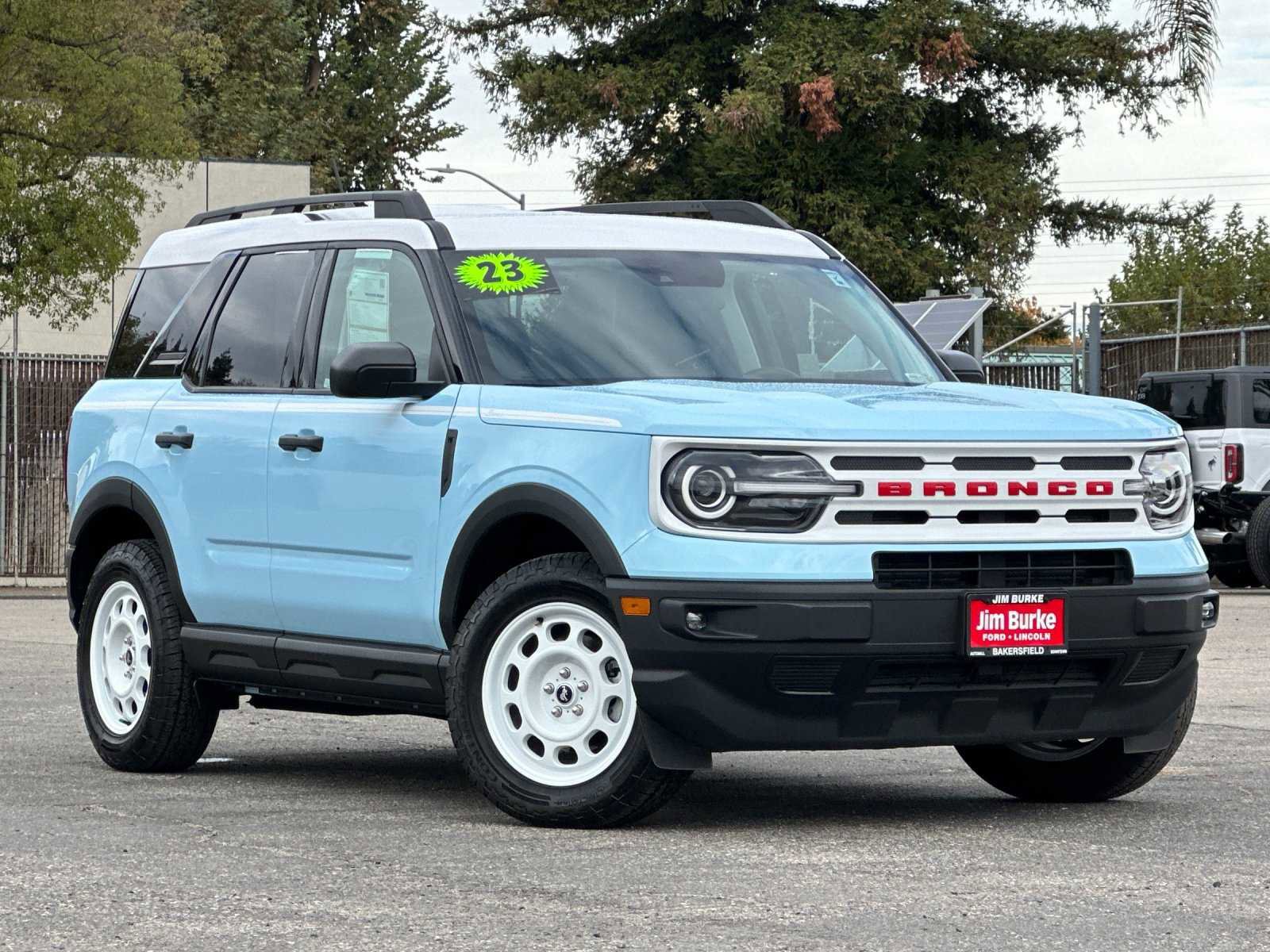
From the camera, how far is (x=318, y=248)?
342 inches

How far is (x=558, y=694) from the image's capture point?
7.26m

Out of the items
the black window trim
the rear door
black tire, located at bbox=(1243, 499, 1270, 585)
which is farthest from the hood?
black tire, located at bbox=(1243, 499, 1270, 585)

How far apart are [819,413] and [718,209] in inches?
96.6

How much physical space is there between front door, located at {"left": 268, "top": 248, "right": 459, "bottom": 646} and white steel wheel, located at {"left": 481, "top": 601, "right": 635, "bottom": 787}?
445mm

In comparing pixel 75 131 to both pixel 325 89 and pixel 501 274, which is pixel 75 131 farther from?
pixel 325 89

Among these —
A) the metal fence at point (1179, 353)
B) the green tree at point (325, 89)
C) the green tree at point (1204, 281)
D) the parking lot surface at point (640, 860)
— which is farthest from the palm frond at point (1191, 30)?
the green tree at point (1204, 281)

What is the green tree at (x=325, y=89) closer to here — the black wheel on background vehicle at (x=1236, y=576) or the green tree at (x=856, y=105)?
the green tree at (x=856, y=105)

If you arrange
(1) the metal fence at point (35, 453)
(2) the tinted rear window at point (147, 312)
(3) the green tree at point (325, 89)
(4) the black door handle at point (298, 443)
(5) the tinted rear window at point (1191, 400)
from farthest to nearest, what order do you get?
1. (3) the green tree at point (325, 89)
2. (1) the metal fence at point (35, 453)
3. (5) the tinted rear window at point (1191, 400)
4. (2) the tinted rear window at point (147, 312)
5. (4) the black door handle at point (298, 443)

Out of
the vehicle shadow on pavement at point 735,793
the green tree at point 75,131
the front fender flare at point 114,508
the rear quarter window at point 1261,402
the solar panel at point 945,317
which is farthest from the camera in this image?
the green tree at point 75,131

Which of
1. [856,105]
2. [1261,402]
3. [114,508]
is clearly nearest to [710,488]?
[114,508]

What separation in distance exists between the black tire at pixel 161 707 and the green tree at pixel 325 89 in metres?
49.3

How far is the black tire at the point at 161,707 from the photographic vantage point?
8.95 meters

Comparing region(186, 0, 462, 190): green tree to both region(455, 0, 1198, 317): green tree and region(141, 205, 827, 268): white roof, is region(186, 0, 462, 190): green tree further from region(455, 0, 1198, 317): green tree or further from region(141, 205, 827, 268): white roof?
region(141, 205, 827, 268): white roof

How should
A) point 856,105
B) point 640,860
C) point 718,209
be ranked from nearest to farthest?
point 640,860 < point 718,209 < point 856,105
